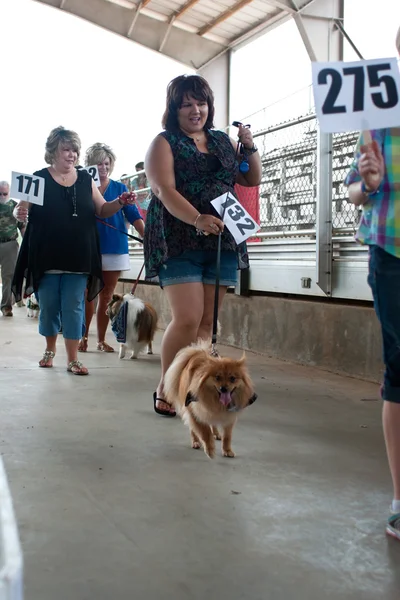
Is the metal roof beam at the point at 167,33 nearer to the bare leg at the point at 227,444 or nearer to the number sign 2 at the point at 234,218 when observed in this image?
the number sign 2 at the point at 234,218

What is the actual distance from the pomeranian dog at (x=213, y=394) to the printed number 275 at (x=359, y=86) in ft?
3.71

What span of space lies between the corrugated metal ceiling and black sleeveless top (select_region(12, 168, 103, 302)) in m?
8.73

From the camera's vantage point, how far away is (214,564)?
1.70 m

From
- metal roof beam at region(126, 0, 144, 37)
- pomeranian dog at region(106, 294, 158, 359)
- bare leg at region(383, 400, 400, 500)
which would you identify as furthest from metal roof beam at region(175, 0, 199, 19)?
bare leg at region(383, 400, 400, 500)

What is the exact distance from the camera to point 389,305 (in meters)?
1.94

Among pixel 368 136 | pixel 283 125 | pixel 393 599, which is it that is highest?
pixel 283 125

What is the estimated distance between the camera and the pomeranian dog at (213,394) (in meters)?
2.58

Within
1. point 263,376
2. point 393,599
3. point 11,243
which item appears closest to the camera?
point 393,599

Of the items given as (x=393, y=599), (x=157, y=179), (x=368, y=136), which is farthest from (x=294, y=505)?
(x=157, y=179)

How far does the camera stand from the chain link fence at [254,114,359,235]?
192 inches

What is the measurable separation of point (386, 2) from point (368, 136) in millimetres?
7960

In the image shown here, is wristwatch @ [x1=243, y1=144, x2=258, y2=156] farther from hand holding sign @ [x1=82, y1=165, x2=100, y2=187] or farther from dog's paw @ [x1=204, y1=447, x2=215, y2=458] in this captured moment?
hand holding sign @ [x1=82, y1=165, x2=100, y2=187]

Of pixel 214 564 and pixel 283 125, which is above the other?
pixel 283 125

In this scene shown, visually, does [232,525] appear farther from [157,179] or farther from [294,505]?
[157,179]
